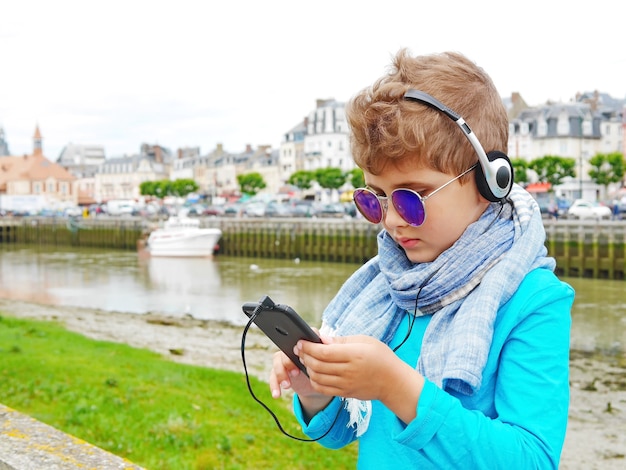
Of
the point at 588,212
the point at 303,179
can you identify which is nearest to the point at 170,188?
the point at 303,179

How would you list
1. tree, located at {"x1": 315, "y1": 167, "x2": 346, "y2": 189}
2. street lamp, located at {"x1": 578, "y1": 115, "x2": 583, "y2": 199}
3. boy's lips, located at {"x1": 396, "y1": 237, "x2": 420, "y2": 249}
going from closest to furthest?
boy's lips, located at {"x1": 396, "y1": 237, "x2": 420, "y2": 249} < street lamp, located at {"x1": 578, "y1": 115, "x2": 583, "y2": 199} < tree, located at {"x1": 315, "y1": 167, "x2": 346, "y2": 189}

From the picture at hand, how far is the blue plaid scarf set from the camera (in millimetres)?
1368

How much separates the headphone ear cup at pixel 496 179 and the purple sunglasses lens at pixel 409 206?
131mm

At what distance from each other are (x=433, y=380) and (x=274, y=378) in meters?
0.39

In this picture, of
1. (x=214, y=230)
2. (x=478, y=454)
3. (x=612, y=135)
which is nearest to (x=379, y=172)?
(x=478, y=454)

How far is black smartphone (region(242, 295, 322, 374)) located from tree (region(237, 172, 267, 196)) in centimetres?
8247

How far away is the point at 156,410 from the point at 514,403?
5.24m

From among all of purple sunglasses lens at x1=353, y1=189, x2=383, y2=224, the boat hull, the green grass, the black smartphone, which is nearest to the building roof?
the boat hull

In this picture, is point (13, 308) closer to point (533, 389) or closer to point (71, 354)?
point (71, 354)

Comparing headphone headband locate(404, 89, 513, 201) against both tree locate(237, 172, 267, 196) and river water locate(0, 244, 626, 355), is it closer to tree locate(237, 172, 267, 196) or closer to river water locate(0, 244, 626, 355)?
river water locate(0, 244, 626, 355)

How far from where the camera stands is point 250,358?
11.8 metres

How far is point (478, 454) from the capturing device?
1.29m

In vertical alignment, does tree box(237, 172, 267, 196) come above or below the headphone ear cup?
above

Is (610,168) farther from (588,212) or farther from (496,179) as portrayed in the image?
(496,179)
